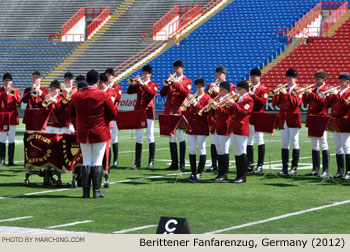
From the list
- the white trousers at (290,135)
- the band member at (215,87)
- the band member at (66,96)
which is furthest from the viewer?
the white trousers at (290,135)

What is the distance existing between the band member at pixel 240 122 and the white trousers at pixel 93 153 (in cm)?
284

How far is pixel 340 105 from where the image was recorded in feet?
44.6

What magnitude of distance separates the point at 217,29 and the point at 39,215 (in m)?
32.2

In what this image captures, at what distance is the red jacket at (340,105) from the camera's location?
13574 millimetres

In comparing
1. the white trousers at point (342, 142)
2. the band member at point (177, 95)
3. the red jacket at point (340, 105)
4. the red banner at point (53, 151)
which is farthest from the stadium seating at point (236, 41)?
the red banner at point (53, 151)

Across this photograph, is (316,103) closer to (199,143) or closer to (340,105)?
(340,105)

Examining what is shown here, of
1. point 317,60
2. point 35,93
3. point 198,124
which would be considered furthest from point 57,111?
point 317,60

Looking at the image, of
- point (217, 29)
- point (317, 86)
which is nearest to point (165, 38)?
point (217, 29)

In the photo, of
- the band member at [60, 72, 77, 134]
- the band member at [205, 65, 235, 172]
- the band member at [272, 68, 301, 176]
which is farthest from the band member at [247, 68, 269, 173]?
the band member at [60, 72, 77, 134]

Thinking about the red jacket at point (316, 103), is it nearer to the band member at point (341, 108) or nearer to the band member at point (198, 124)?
the band member at point (341, 108)

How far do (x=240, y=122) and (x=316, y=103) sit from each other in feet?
5.94

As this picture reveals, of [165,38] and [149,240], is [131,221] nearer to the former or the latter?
[149,240]

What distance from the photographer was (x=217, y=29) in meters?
41.2

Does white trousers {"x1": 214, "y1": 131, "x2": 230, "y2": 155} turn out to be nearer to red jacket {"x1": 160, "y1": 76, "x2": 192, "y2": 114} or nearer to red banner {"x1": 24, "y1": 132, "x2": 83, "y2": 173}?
red jacket {"x1": 160, "y1": 76, "x2": 192, "y2": 114}
